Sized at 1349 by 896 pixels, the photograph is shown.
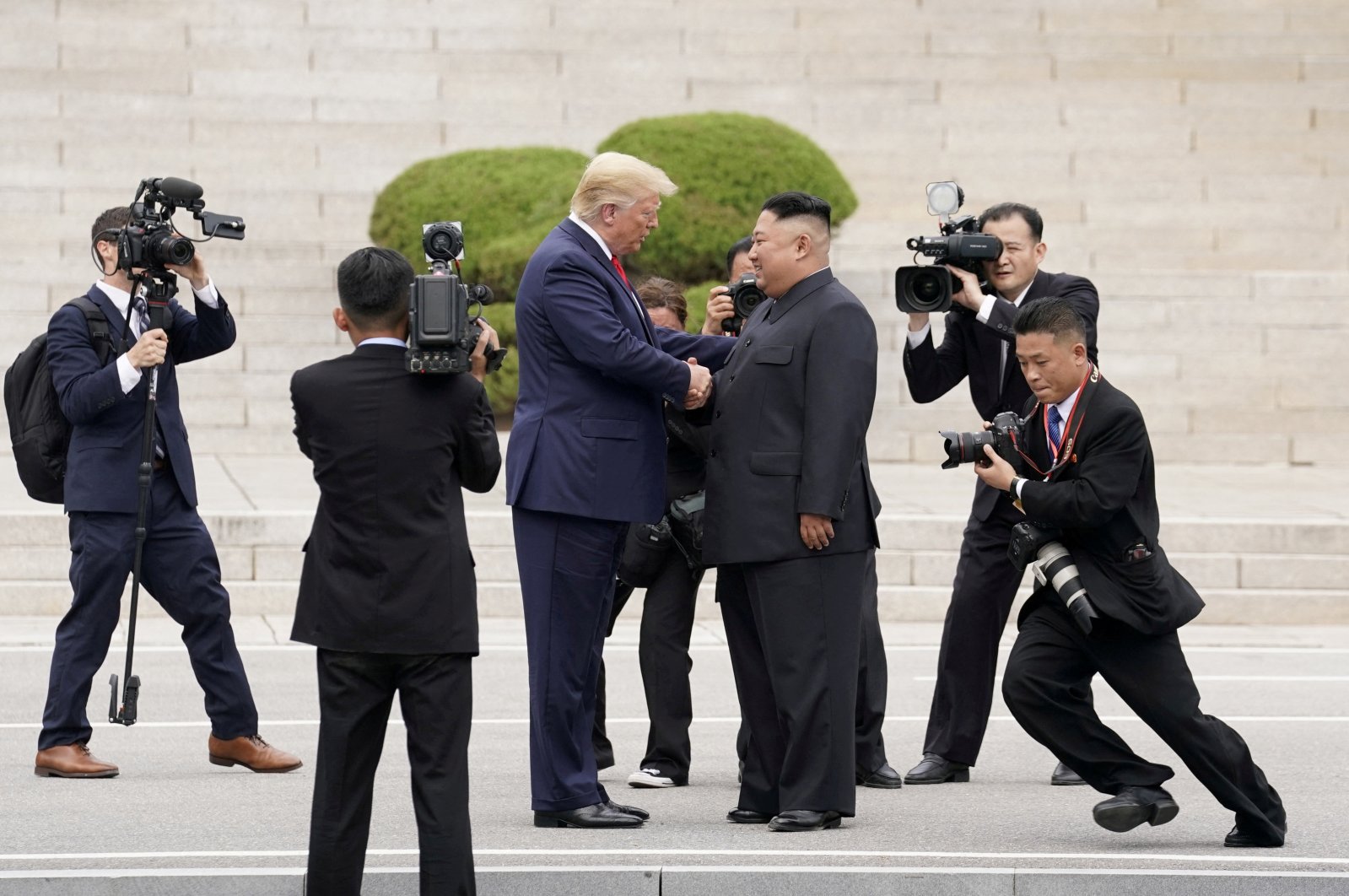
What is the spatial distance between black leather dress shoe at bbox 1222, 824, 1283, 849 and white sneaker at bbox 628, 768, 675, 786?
202 cm

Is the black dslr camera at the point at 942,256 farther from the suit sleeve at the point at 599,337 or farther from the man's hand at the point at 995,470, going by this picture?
the suit sleeve at the point at 599,337

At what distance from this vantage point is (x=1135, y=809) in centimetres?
560

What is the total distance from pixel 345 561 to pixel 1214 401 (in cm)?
1195

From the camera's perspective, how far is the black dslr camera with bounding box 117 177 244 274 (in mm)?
6609

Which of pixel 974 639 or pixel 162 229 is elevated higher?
pixel 162 229

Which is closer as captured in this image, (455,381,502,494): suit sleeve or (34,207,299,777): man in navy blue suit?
(455,381,502,494): suit sleeve

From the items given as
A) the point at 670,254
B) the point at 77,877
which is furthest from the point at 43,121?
the point at 77,877

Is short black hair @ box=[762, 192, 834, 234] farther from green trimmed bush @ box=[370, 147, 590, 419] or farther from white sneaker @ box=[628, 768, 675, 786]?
green trimmed bush @ box=[370, 147, 590, 419]

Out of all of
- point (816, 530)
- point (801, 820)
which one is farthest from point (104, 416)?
point (801, 820)

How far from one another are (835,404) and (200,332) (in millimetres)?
2557

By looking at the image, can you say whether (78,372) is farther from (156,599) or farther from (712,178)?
(712,178)

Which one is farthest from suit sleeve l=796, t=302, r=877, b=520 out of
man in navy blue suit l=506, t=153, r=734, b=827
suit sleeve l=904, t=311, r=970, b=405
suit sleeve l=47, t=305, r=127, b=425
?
suit sleeve l=47, t=305, r=127, b=425

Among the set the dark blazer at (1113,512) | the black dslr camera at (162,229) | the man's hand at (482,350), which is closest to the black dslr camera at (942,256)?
the dark blazer at (1113,512)

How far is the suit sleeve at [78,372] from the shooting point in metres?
6.69
